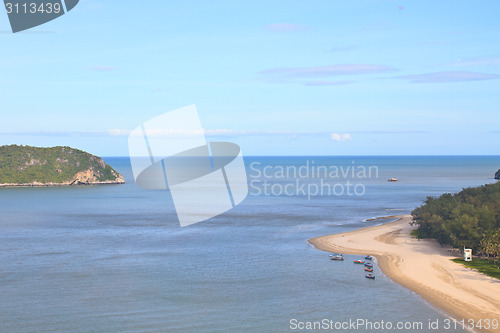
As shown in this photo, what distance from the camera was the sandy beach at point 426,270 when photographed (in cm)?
5709

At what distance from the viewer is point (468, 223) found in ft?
262

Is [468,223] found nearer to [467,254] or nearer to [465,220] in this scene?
[465,220]

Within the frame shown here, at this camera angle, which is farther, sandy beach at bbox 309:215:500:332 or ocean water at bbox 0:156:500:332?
sandy beach at bbox 309:215:500:332

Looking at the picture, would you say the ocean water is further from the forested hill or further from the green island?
the forested hill

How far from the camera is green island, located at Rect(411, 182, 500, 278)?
75.8 meters

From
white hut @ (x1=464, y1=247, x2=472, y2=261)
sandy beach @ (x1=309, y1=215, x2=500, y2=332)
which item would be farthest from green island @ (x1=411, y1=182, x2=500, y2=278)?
sandy beach @ (x1=309, y1=215, x2=500, y2=332)

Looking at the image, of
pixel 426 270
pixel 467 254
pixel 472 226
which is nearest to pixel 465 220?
pixel 472 226

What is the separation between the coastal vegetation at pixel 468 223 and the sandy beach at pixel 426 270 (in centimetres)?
314

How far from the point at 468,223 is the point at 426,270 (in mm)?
13088

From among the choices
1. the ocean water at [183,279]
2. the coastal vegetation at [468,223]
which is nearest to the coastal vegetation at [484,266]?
the coastal vegetation at [468,223]

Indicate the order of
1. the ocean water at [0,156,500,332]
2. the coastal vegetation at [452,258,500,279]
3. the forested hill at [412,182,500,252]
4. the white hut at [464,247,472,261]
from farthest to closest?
the forested hill at [412,182,500,252], the white hut at [464,247,472,261], the coastal vegetation at [452,258,500,279], the ocean water at [0,156,500,332]

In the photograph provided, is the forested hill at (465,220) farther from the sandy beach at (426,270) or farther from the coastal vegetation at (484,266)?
the sandy beach at (426,270)

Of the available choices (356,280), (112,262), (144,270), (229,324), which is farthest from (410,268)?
(112,262)

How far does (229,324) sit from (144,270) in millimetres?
26091
